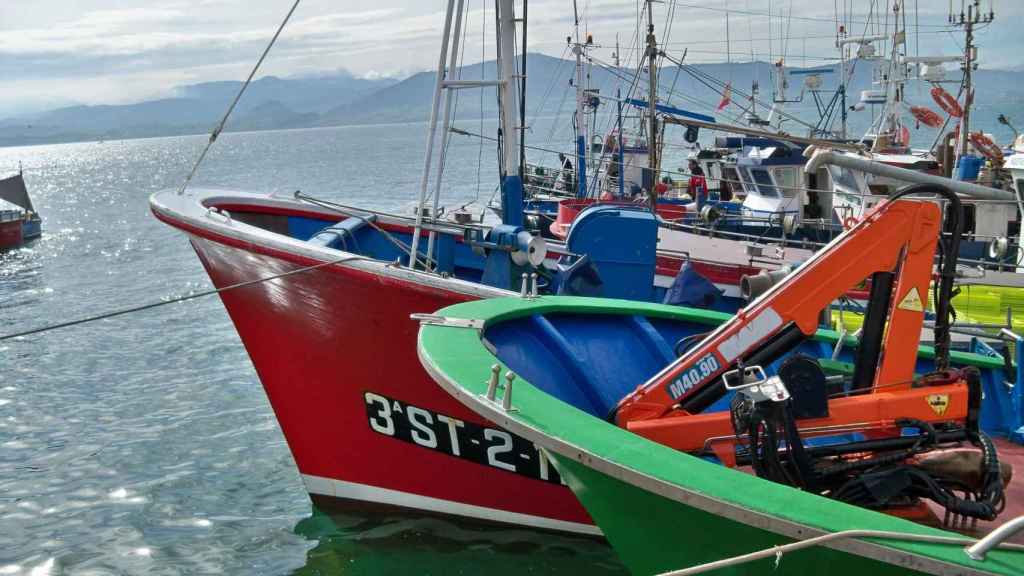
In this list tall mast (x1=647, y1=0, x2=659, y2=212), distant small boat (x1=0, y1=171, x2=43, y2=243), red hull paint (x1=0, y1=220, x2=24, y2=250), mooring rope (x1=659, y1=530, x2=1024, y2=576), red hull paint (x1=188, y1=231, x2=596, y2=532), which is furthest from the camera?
distant small boat (x1=0, y1=171, x2=43, y2=243)

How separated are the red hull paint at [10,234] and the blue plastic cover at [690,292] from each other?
109 ft

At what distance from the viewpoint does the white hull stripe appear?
24.2 feet

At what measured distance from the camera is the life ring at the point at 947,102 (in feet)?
68.1

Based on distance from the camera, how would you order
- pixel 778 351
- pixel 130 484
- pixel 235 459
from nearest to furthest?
pixel 778 351 → pixel 130 484 → pixel 235 459

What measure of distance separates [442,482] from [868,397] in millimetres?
3734

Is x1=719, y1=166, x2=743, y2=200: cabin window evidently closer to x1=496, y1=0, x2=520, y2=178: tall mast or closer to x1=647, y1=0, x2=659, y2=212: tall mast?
x1=647, y1=0, x2=659, y2=212: tall mast

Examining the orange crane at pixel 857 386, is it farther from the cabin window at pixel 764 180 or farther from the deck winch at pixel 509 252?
the cabin window at pixel 764 180

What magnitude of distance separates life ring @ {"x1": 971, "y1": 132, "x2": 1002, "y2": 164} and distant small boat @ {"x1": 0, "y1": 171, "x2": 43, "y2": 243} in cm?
3294

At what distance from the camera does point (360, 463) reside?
7961 mm

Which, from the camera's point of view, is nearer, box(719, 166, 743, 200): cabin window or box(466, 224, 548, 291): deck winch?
box(466, 224, 548, 291): deck winch

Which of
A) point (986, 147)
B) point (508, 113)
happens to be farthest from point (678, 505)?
point (986, 147)

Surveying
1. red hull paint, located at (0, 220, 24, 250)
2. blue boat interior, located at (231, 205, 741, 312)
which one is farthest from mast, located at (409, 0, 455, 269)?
red hull paint, located at (0, 220, 24, 250)

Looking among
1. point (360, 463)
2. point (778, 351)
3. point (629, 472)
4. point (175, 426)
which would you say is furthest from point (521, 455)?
point (175, 426)

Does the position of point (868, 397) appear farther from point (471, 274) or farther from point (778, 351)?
point (471, 274)
